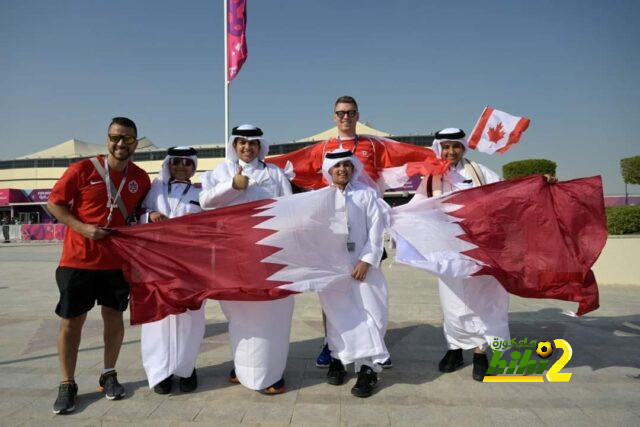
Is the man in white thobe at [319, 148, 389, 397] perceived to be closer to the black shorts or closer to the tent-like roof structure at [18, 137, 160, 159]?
the black shorts

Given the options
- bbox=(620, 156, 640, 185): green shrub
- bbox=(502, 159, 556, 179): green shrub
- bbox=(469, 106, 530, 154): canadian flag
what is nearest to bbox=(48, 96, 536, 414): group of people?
bbox=(469, 106, 530, 154): canadian flag

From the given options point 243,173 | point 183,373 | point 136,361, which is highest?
point 243,173

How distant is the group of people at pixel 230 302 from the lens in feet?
10.7

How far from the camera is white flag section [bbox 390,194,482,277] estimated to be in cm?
369

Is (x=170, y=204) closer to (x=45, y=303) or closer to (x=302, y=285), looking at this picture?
(x=302, y=285)

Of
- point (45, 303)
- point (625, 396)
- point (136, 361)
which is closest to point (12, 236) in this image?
point (45, 303)

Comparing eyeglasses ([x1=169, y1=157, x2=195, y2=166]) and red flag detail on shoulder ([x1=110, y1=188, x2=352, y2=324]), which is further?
eyeglasses ([x1=169, y1=157, x2=195, y2=166])

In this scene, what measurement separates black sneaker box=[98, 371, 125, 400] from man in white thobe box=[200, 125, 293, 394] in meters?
0.91

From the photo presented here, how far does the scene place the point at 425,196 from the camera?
4.21 metres

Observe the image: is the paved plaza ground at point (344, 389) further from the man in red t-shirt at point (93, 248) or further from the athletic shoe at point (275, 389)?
the man in red t-shirt at point (93, 248)

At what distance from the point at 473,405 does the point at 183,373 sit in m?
2.36

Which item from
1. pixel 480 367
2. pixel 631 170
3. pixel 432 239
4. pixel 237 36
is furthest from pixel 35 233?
pixel 631 170

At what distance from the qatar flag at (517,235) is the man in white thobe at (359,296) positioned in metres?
0.38

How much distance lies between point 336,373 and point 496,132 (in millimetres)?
3241
